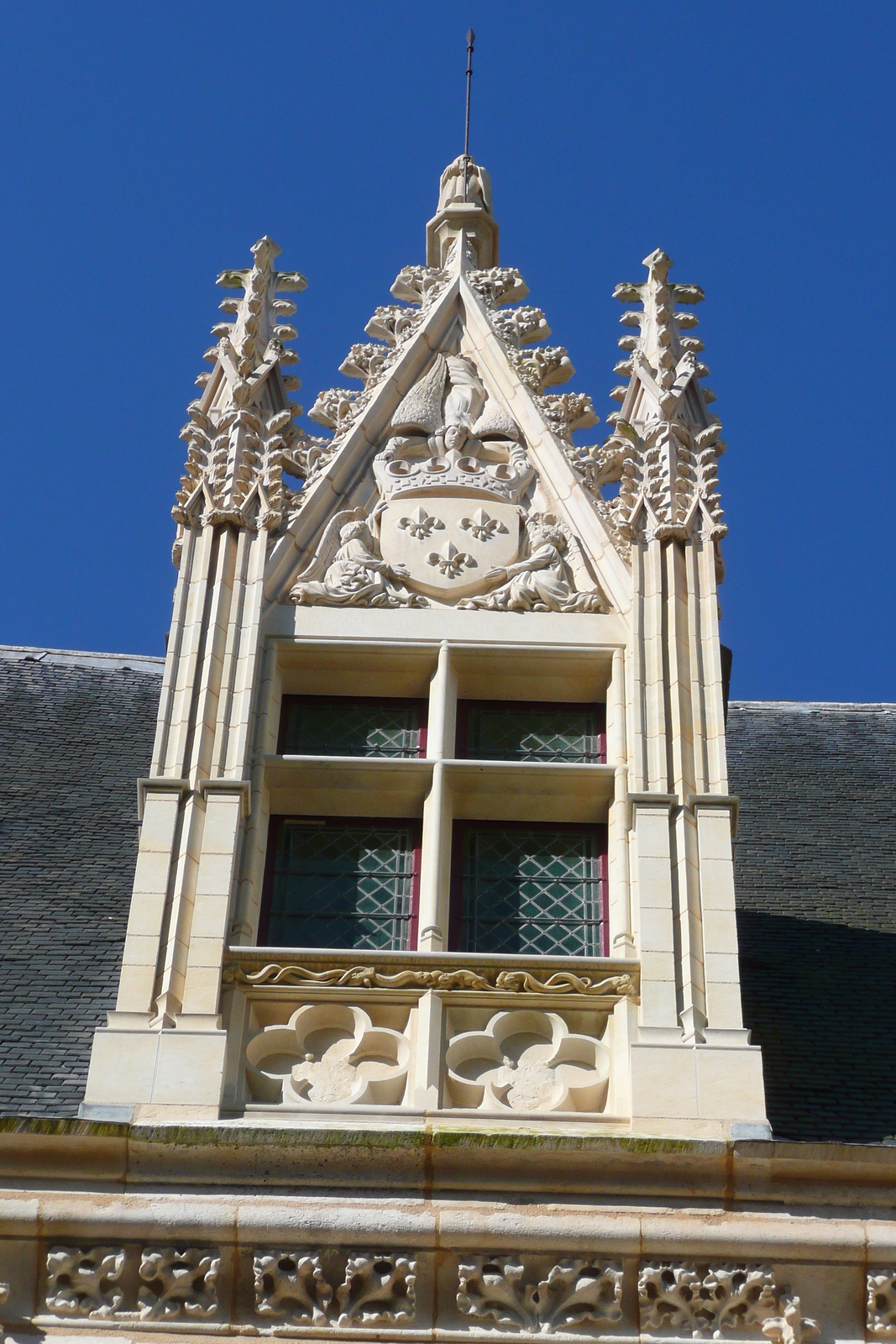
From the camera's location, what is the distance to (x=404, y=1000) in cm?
998

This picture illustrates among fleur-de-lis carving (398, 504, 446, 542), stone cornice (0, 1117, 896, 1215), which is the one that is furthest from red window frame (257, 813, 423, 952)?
fleur-de-lis carving (398, 504, 446, 542)

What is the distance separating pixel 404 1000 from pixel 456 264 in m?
5.75

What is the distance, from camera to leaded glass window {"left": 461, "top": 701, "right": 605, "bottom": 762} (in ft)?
37.6

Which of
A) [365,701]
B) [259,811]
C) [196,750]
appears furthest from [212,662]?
[365,701]

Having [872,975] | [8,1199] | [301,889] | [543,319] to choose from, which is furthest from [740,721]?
[8,1199]

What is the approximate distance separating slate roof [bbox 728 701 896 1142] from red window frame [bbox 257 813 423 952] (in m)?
1.67

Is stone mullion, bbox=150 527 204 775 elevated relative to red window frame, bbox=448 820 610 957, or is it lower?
elevated

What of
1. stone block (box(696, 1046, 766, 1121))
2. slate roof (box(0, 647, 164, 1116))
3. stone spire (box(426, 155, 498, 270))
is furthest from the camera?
stone spire (box(426, 155, 498, 270))

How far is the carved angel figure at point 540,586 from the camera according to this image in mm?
11719

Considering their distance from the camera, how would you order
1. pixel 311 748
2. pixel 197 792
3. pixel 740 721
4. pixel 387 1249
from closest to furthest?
pixel 387 1249, pixel 197 792, pixel 311 748, pixel 740 721

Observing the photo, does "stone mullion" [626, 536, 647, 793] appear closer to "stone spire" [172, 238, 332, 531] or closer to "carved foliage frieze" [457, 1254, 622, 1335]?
"stone spire" [172, 238, 332, 531]

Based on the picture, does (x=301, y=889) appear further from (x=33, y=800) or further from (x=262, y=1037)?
(x=33, y=800)

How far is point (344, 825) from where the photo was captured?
36.9ft

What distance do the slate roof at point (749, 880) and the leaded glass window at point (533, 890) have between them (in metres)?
0.99
